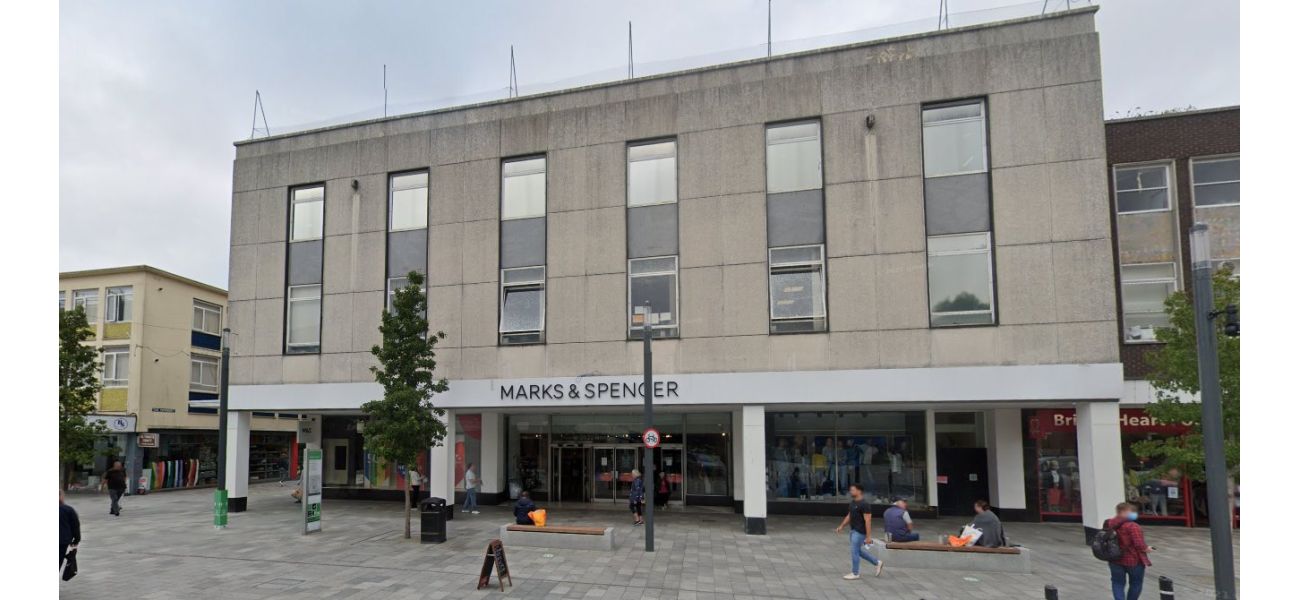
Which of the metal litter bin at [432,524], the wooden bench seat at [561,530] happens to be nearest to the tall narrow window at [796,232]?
the wooden bench seat at [561,530]

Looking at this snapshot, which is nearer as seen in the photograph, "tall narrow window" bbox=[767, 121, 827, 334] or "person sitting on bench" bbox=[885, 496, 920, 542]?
"person sitting on bench" bbox=[885, 496, 920, 542]

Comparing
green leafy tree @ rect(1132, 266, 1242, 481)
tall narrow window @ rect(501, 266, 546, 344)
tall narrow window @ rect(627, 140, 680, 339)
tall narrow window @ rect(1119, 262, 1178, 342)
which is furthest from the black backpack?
tall narrow window @ rect(501, 266, 546, 344)

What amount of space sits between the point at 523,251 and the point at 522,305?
57.4 inches

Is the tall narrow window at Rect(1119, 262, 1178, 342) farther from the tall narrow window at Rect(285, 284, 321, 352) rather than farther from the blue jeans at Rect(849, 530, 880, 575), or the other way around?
the tall narrow window at Rect(285, 284, 321, 352)

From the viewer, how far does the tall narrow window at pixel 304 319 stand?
70.7 feet

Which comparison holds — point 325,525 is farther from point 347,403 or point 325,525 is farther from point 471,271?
point 471,271

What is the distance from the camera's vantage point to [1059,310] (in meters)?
16.1

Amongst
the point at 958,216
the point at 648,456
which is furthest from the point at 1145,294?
the point at 648,456

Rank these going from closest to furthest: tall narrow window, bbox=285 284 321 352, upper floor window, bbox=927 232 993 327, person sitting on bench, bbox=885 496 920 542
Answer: person sitting on bench, bbox=885 496 920 542, upper floor window, bbox=927 232 993 327, tall narrow window, bbox=285 284 321 352

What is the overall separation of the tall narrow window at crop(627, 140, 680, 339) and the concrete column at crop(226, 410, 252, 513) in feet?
41.4

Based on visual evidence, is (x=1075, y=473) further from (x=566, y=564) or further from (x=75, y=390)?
(x=75, y=390)

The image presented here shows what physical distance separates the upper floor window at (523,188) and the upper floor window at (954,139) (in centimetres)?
980

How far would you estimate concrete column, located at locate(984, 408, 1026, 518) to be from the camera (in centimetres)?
2020

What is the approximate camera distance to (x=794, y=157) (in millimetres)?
18203
